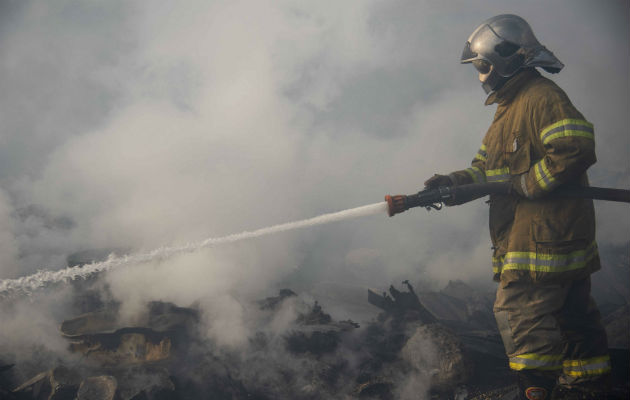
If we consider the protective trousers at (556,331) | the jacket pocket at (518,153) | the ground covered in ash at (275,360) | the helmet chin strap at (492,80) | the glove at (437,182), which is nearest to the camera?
the protective trousers at (556,331)

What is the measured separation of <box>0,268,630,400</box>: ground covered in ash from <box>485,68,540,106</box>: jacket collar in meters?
2.61

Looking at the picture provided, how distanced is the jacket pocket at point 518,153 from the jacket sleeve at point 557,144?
0.24 feet

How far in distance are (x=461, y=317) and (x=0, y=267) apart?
12688mm

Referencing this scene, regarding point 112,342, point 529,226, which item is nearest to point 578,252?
point 529,226

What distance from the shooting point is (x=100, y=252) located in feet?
21.3

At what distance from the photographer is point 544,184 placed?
201 centimetres

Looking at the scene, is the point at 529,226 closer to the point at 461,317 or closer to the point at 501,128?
the point at 501,128

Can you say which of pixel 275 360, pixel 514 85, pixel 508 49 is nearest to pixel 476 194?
pixel 514 85

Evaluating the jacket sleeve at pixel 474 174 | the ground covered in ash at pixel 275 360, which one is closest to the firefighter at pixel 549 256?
the jacket sleeve at pixel 474 174

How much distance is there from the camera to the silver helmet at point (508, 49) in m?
2.34

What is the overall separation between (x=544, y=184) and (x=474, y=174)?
2.94 feet

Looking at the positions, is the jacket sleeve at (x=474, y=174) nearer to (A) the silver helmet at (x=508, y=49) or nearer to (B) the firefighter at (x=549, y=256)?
(B) the firefighter at (x=549, y=256)

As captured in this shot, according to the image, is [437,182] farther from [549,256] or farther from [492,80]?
[549,256]

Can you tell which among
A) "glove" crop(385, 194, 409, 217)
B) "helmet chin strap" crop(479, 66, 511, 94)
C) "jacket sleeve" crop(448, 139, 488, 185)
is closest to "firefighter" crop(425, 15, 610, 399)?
"helmet chin strap" crop(479, 66, 511, 94)
